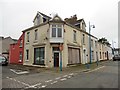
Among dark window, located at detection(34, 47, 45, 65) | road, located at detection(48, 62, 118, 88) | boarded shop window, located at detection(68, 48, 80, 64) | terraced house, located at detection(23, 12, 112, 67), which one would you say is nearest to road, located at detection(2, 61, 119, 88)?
road, located at detection(48, 62, 118, 88)

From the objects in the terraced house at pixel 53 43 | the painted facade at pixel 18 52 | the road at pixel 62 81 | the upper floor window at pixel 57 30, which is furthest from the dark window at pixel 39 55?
the road at pixel 62 81

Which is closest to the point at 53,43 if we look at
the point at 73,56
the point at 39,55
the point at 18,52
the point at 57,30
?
the point at 57,30

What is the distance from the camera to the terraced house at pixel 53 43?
21500 mm

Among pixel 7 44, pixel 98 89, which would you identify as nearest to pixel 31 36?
pixel 98 89

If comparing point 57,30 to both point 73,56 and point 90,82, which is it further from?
point 90,82

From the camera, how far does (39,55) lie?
2305cm

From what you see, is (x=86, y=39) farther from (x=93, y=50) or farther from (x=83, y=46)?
(x=93, y=50)

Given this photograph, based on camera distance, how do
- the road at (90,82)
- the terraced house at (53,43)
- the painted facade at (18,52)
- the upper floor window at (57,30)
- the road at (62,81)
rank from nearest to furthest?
the road at (90,82), the road at (62,81), the terraced house at (53,43), the upper floor window at (57,30), the painted facade at (18,52)

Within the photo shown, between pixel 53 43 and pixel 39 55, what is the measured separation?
330 centimetres

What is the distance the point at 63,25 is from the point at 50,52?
453 cm

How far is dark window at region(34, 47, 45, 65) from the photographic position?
22.5 meters

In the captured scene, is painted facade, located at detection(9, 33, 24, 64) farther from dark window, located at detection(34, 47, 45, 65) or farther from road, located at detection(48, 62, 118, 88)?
road, located at detection(48, 62, 118, 88)

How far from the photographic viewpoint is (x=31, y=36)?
25.6m

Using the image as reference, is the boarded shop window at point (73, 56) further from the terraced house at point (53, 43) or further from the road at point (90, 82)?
the road at point (90, 82)
